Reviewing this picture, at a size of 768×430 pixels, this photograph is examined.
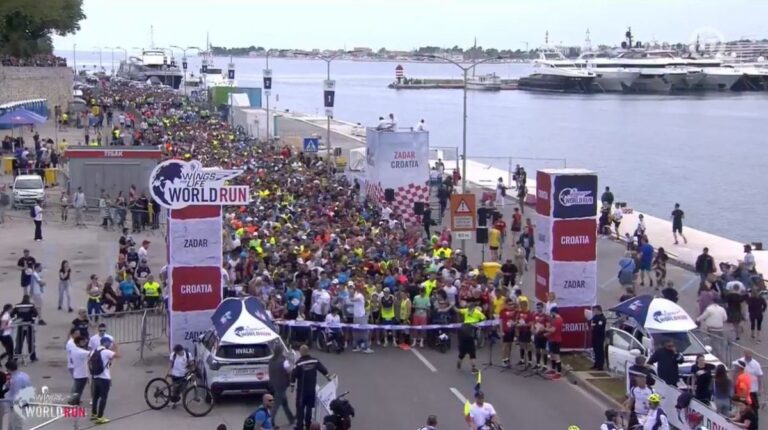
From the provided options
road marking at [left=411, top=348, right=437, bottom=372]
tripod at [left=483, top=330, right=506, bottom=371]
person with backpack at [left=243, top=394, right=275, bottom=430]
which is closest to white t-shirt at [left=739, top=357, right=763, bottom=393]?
tripod at [left=483, top=330, right=506, bottom=371]

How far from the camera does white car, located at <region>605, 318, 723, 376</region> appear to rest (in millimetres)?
18002

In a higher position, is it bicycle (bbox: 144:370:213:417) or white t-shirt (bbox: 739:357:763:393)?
white t-shirt (bbox: 739:357:763:393)

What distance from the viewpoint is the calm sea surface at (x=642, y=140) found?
233ft

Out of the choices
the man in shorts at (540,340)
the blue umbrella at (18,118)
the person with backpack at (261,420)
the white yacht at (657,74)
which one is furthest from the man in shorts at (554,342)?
the white yacht at (657,74)

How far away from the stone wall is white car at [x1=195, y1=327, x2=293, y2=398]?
2225 inches

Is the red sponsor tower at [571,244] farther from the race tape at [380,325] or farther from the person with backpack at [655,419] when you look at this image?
the person with backpack at [655,419]

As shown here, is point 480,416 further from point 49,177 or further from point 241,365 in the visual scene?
A: point 49,177

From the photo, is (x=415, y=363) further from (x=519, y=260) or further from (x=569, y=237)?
(x=519, y=260)

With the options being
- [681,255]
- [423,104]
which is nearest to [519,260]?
[681,255]

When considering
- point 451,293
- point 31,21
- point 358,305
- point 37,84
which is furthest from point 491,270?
point 31,21

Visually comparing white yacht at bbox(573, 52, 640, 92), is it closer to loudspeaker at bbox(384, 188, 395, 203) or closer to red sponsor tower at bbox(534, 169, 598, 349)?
loudspeaker at bbox(384, 188, 395, 203)

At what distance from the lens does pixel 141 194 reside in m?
36.1

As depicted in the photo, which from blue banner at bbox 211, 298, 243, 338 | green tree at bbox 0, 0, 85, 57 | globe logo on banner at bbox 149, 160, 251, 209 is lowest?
blue banner at bbox 211, 298, 243, 338

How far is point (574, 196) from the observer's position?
2109 centimetres
